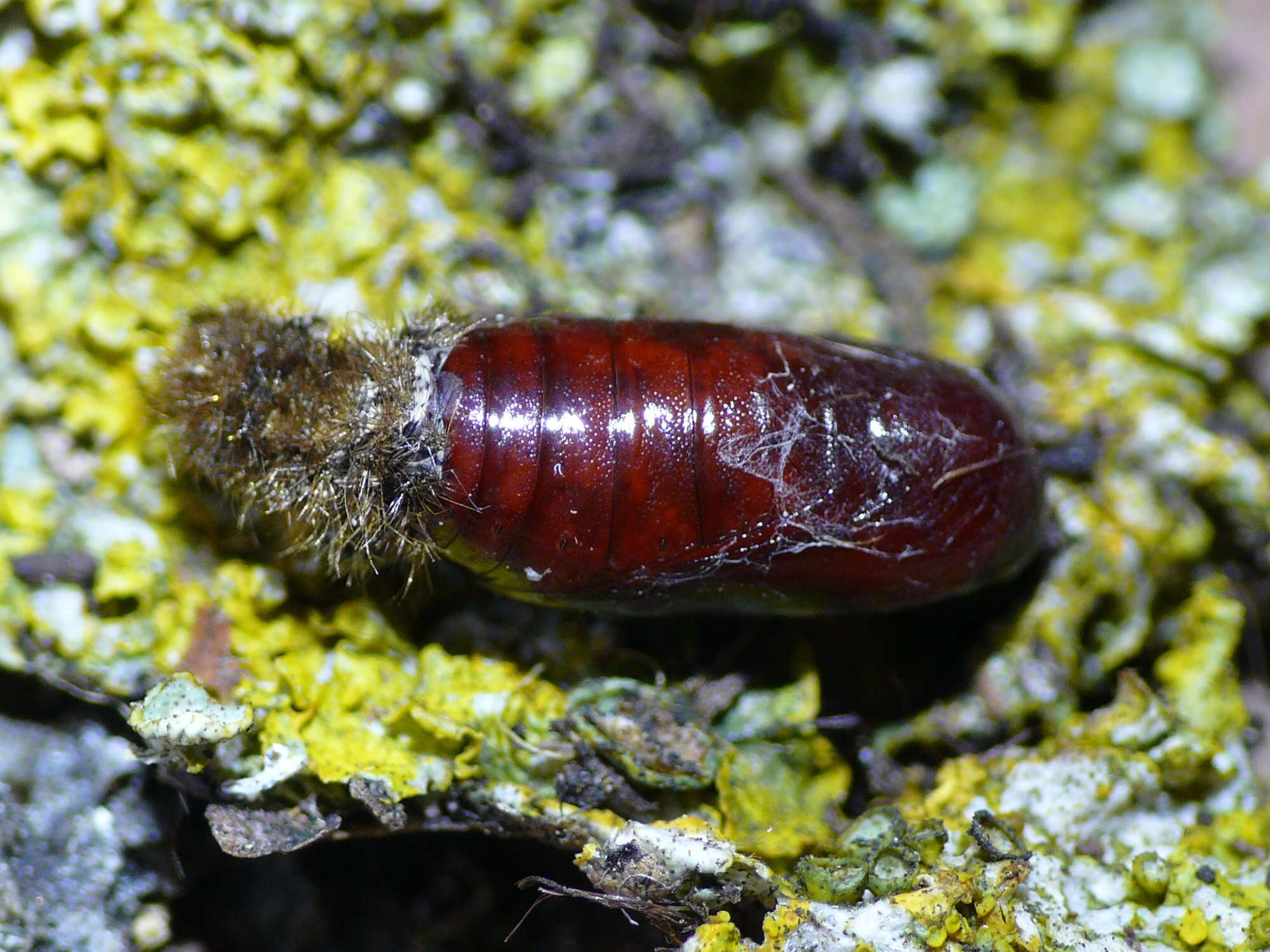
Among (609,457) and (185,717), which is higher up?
(609,457)

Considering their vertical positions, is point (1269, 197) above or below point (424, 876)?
above

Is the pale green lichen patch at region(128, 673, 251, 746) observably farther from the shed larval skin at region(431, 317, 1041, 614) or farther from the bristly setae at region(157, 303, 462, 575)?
the shed larval skin at region(431, 317, 1041, 614)

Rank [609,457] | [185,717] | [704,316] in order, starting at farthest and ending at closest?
[704,316] < [609,457] < [185,717]

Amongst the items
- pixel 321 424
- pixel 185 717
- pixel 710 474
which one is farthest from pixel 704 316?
pixel 185 717

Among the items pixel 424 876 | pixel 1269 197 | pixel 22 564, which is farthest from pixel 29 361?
pixel 1269 197

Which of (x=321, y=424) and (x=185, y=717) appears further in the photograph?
(x=321, y=424)

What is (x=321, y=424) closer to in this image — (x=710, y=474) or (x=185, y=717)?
(x=185, y=717)

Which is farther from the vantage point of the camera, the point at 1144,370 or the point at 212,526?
the point at 1144,370

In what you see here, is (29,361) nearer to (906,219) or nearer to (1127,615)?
(906,219)
